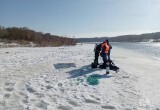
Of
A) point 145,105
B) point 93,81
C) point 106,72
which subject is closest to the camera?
point 145,105

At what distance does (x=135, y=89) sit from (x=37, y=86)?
348 centimetres

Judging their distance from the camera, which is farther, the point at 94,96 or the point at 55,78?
the point at 55,78

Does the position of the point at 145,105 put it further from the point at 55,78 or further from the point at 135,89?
the point at 55,78

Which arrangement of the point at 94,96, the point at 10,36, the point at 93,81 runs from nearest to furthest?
the point at 94,96 → the point at 93,81 → the point at 10,36

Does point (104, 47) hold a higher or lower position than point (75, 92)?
higher

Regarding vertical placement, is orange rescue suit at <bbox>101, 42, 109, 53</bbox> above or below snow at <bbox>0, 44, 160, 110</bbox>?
above

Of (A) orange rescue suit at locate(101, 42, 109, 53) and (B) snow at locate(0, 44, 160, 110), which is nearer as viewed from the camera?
(B) snow at locate(0, 44, 160, 110)

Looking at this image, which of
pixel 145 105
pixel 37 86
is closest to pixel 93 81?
pixel 37 86

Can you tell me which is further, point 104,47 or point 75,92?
point 104,47

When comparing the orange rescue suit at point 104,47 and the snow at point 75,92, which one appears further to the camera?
the orange rescue suit at point 104,47

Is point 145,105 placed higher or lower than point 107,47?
lower

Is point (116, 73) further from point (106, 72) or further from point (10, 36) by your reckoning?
point (10, 36)

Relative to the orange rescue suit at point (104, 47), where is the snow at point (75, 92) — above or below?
below

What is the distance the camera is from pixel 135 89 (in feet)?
31.7
